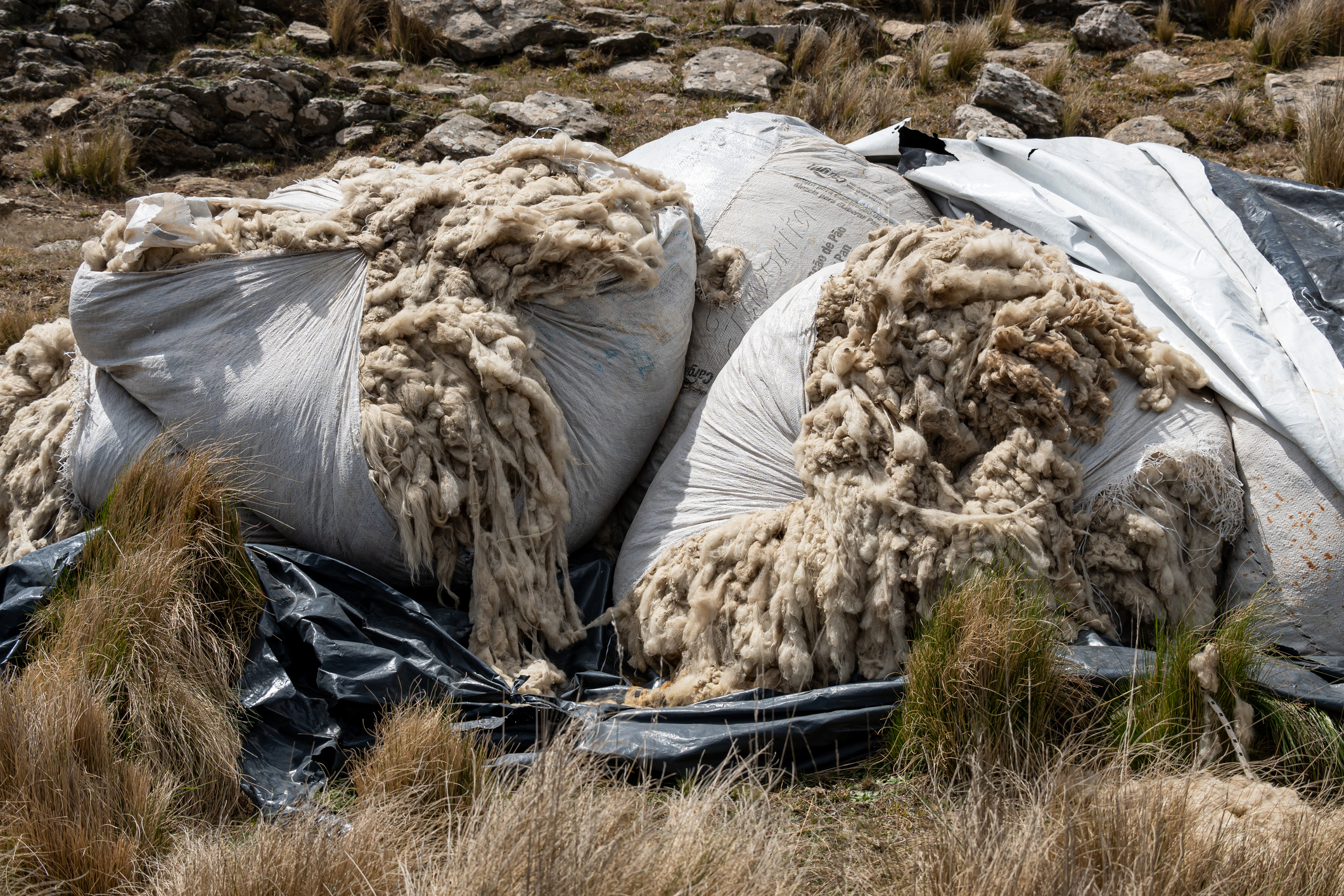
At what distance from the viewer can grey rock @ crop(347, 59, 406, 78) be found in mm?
6586

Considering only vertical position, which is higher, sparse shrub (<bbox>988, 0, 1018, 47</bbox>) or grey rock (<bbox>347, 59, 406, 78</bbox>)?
sparse shrub (<bbox>988, 0, 1018, 47</bbox>)

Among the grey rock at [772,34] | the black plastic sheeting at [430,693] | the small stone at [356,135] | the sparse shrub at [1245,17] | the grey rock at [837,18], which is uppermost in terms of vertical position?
the sparse shrub at [1245,17]

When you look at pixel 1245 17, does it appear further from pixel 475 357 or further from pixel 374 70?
pixel 475 357

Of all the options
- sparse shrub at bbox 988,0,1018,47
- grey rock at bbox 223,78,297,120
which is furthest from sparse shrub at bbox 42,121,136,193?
sparse shrub at bbox 988,0,1018,47

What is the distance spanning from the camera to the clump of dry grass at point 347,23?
7.09 m

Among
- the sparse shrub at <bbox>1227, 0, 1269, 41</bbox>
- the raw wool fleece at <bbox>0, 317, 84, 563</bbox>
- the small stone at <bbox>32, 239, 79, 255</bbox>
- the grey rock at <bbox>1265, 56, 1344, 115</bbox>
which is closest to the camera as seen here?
the raw wool fleece at <bbox>0, 317, 84, 563</bbox>

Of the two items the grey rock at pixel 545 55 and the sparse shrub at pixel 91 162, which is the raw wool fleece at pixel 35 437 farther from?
the grey rock at pixel 545 55

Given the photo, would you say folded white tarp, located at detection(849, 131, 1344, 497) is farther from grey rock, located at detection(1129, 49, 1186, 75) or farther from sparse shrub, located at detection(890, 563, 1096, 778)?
grey rock, located at detection(1129, 49, 1186, 75)

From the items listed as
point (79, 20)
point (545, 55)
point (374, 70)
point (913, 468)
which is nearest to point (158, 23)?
point (79, 20)

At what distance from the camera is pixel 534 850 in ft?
4.52

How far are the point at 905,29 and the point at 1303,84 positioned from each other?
9.03 ft

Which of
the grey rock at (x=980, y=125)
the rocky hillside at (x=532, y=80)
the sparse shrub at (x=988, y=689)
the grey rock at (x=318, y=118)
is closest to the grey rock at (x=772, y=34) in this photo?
the rocky hillside at (x=532, y=80)

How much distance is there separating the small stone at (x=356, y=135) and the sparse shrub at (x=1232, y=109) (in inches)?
199

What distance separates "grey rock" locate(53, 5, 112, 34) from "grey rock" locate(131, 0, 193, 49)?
20cm
